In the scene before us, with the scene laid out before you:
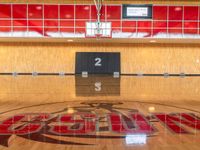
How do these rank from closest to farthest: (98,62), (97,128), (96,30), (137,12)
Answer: (97,128) < (96,30) < (137,12) < (98,62)

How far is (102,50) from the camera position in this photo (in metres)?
15.3

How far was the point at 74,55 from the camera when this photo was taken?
Result: 1520 cm

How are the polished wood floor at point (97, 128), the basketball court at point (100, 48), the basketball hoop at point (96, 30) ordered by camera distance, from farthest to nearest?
the basketball hoop at point (96, 30), the basketball court at point (100, 48), the polished wood floor at point (97, 128)

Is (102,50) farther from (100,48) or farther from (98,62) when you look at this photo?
(98,62)

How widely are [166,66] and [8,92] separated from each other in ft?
26.1

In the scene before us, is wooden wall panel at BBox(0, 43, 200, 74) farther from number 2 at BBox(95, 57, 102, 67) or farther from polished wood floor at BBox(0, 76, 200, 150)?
polished wood floor at BBox(0, 76, 200, 150)

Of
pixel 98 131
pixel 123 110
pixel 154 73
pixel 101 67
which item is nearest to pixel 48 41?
pixel 101 67

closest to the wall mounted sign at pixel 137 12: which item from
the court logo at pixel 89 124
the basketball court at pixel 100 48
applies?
the basketball court at pixel 100 48

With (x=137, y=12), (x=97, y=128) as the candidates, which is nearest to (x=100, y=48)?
(x=137, y=12)

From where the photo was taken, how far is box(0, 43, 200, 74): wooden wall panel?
1517 centimetres

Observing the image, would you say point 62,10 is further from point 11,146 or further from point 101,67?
point 11,146

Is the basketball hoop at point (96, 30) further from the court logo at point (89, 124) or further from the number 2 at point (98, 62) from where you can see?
the court logo at point (89, 124)

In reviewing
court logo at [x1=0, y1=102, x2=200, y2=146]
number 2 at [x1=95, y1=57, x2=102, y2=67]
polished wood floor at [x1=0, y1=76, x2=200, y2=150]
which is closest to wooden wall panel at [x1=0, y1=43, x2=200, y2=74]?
number 2 at [x1=95, y1=57, x2=102, y2=67]

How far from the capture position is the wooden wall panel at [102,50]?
49.8ft
